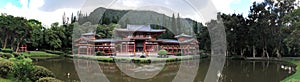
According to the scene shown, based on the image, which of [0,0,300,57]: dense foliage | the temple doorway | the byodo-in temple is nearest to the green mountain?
the byodo-in temple

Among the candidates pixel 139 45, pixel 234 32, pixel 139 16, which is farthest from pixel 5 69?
pixel 234 32

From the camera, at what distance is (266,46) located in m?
33.1

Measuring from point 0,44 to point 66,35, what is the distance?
8253 millimetres

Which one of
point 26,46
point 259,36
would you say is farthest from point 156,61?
point 26,46

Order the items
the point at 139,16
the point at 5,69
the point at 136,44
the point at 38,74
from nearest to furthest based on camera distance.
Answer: the point at 38,74, the point at 5,69, the point at 139,16, the point at 136,44

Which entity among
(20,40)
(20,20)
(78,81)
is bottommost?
(78,81)

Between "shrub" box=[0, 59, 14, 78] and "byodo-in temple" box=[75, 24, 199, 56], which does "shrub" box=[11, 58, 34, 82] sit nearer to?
"shrub" box=[0, 59, 14, 78]

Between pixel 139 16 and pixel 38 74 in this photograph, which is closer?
pixel 38 74

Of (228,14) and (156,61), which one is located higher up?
(228,14)

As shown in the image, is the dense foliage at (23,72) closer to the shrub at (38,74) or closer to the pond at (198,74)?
the shrub at (38,74)

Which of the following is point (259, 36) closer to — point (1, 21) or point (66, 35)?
point (66, 35)

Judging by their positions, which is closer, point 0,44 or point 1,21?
point 1,21

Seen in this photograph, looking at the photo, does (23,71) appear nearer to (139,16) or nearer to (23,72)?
(23,72)

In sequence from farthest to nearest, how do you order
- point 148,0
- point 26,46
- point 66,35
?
point 66,35 < point 26,46 < point 148,0
